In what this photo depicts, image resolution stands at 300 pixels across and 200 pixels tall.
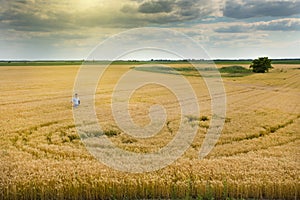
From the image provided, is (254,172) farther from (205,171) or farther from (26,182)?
(26,182)

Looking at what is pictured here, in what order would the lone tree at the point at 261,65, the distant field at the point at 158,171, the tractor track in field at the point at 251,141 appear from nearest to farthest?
the distant field at the point at 158,171
the tractor track in field at the point at 251,141
the lone tree at the point at 261,65

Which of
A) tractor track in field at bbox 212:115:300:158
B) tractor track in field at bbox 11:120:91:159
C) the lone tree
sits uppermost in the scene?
the lone tree

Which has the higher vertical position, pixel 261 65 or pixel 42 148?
pixel 261 65

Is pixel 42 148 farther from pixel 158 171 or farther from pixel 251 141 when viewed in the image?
pixel 251 141

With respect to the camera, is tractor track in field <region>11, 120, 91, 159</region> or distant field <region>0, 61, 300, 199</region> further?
tractor track in field <region>11, 120, 91, 159</region>

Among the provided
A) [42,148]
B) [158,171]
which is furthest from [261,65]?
[158,171]

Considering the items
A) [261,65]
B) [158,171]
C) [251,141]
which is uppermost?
[261,65]

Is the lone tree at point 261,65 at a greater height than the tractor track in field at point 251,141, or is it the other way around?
the lone tree at point 261,65

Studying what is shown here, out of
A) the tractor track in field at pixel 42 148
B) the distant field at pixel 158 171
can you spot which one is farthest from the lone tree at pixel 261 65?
the tractor track in field at pixel 42 148

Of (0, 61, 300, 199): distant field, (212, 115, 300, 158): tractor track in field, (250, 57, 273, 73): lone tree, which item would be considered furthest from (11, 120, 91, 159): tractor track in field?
(250, 57, 273, 73): lone tree

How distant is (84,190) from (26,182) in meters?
1.94

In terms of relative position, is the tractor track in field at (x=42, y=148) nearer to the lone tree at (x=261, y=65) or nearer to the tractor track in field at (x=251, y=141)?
the tractor track in field at (x=251, y=141)

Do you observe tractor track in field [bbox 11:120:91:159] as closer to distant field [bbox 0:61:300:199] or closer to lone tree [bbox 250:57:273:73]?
distant field [bbox 0:61:300:199]

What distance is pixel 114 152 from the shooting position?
14.5 meters
